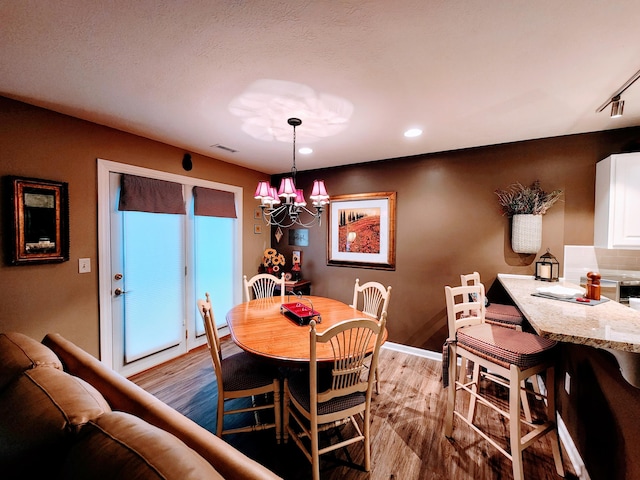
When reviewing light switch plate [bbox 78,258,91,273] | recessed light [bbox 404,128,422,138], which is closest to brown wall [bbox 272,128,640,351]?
recessed light [bbox 404,128,422,138]

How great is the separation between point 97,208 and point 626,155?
4.65 metres

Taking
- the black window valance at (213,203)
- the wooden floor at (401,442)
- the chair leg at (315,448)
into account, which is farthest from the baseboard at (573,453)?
the black window valance at (213,203)

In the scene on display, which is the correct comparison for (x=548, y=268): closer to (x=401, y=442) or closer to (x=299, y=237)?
(x=401, y=442)

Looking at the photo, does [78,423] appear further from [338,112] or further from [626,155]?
[626,155]

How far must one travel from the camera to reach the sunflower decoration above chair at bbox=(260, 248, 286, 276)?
4.17 m

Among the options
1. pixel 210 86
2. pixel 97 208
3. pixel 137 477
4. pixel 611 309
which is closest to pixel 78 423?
pixel 137 477

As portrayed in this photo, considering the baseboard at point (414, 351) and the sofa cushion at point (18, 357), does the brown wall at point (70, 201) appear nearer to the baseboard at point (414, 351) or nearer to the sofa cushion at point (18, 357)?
the sofa cushion at point (18, 357)

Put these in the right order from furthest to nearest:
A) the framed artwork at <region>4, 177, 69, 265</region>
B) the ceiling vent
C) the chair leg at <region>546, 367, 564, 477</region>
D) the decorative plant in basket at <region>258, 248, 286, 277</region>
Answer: the decorative plant in basket at <region>258, 248, 286, 277</region>, the ceiling vent, the framed artwork at <region>4, 177, 69, 265</region>, the chair leg at <region>546, 367, 564, 477</region>

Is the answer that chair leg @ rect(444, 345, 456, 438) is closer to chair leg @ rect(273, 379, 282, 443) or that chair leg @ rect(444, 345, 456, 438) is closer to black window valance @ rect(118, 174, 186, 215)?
chair leg @ rect(273, 379, 282, 443)

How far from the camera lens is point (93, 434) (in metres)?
0.82

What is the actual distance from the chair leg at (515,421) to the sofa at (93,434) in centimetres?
143

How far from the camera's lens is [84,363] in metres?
1.29

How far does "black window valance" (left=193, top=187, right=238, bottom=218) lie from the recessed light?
243cm

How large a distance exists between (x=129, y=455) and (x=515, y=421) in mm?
1828
